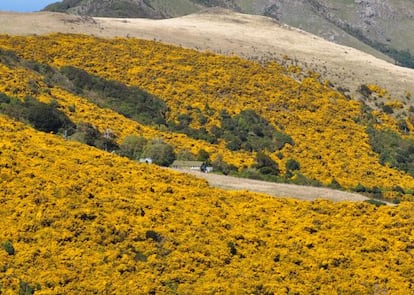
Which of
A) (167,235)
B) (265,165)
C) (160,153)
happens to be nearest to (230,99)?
(265,165)

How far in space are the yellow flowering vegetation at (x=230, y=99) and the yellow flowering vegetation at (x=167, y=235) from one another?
24910 millimetres

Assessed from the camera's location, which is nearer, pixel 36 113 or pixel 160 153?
pixel 36 113

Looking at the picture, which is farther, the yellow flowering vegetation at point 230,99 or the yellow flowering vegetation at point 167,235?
the yellow flowering vegetation at point 230,99

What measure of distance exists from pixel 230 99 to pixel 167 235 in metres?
52.3

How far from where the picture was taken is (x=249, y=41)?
122 m

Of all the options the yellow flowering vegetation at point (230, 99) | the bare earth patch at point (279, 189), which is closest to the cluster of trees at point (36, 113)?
the yellow flowering vegetation at point (230, 99)

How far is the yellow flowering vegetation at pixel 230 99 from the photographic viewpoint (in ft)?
247

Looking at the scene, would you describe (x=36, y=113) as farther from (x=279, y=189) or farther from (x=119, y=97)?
(x=279, y=189)

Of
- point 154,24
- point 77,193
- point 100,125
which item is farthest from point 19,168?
point 154,24

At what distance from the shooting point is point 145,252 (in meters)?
36.9

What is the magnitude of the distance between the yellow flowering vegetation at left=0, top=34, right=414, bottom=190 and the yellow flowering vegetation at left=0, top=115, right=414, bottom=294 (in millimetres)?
24910

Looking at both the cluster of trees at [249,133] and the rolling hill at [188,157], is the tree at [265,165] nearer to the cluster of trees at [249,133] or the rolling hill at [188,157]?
the rolling hill at [188,157]

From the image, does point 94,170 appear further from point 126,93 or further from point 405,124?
point 405,124

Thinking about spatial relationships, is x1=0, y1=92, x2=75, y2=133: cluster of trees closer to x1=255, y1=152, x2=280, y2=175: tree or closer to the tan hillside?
x1=255, y1=152, x2=280, y2=175: tree
